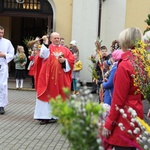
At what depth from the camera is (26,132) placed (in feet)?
22.8

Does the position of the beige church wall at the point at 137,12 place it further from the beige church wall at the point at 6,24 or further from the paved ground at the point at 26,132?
the paved ground at the point at 26,132

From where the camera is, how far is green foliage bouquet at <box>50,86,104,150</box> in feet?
5.36

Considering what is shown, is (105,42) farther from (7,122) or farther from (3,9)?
(7,122)

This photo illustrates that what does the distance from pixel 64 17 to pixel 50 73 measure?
25.4 feet

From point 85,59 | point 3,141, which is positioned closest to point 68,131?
point 3,141

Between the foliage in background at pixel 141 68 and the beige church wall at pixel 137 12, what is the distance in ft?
39.9

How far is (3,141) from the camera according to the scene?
619 centimetres

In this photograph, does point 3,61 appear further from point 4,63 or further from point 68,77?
point 68,77

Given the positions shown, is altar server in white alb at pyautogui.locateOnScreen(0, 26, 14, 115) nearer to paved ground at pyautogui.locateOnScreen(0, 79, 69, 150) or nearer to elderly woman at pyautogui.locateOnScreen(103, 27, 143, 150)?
paved ground at pyautogui.locateOnScreen(0, 79, 69, 150)

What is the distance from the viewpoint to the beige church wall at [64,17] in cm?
1513

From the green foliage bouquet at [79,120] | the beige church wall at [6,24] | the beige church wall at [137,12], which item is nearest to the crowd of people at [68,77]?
the green foliage bouquet at [79,120]

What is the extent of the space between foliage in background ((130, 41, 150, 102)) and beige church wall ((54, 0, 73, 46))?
1206 cm

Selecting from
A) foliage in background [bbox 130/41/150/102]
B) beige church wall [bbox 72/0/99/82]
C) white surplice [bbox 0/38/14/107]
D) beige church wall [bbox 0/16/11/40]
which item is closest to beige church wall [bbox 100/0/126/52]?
beige church wall [bbox 72/0/99/82]

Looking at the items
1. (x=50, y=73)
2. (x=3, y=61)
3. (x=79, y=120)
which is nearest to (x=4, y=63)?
(x=3, y=61)
